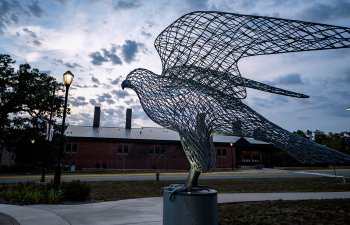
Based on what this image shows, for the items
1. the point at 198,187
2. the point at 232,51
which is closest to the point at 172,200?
the point at 198,187

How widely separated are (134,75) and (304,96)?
4.57m

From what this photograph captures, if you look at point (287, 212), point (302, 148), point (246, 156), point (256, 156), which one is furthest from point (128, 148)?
point (302, 148)

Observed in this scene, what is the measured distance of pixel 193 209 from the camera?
4.50 metres

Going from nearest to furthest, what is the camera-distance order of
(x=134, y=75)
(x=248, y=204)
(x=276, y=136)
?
1. (x=276, y=136)
2. (x=134, y=75)
3. (x=248, y=204)

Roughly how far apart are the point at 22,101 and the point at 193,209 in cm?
2498

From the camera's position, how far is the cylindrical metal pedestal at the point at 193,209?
4469 mm

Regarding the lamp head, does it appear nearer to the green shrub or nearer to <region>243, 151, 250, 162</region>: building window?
the green shrub

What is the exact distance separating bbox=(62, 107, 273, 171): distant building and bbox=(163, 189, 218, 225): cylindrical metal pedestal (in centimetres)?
2740

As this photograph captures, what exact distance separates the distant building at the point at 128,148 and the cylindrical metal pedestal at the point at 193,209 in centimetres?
2740

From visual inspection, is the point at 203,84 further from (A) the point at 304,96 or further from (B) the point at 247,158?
(B) the point at 247,158

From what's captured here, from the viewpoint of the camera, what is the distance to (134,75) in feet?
22.4

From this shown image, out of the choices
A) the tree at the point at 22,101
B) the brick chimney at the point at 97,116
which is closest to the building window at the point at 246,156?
the brick chimney at the point at 97,116

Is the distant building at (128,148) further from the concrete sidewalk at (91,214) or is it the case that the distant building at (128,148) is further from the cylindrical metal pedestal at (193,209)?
the cylindrical metal pedestal at (193,209)

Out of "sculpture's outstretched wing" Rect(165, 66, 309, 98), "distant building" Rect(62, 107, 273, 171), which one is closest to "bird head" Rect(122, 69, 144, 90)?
"sculpture's outstretched wing" Rect(165, 66, 309, 98)
